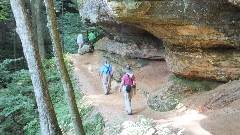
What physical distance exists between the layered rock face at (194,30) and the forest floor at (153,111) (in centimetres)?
128

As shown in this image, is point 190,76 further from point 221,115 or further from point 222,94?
point 221,115

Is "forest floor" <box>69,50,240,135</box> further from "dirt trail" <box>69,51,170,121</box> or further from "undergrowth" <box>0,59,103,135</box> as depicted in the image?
"undergrowth" <box>0,59,103,135</box>

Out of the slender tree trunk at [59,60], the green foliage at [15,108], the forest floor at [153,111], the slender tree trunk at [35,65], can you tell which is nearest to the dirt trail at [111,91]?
the forest floor at [153,111]

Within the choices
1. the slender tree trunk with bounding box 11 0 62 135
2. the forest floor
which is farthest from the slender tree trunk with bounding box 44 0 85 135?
the forest floor

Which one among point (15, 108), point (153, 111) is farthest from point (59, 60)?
point (15, 108)

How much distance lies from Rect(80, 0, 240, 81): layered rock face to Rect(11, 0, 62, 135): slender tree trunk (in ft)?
9.34

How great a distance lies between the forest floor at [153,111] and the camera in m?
9.82

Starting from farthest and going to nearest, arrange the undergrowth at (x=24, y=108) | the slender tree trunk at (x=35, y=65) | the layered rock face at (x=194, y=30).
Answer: the undergrowth at (x=24, y=108)
the layered rock face at (x=194, y=30)
the slender tree trunk at (x=35, y=65)

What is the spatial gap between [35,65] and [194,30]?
5.63 m

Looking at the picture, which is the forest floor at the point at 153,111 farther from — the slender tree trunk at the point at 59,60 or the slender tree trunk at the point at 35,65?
the slender tree trunk at the point at 35,65

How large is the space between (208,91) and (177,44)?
2185 mm

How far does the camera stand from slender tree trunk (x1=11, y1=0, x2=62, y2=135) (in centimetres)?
1052

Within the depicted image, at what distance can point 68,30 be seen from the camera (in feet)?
107

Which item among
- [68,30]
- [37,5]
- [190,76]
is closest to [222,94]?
[190,76]
